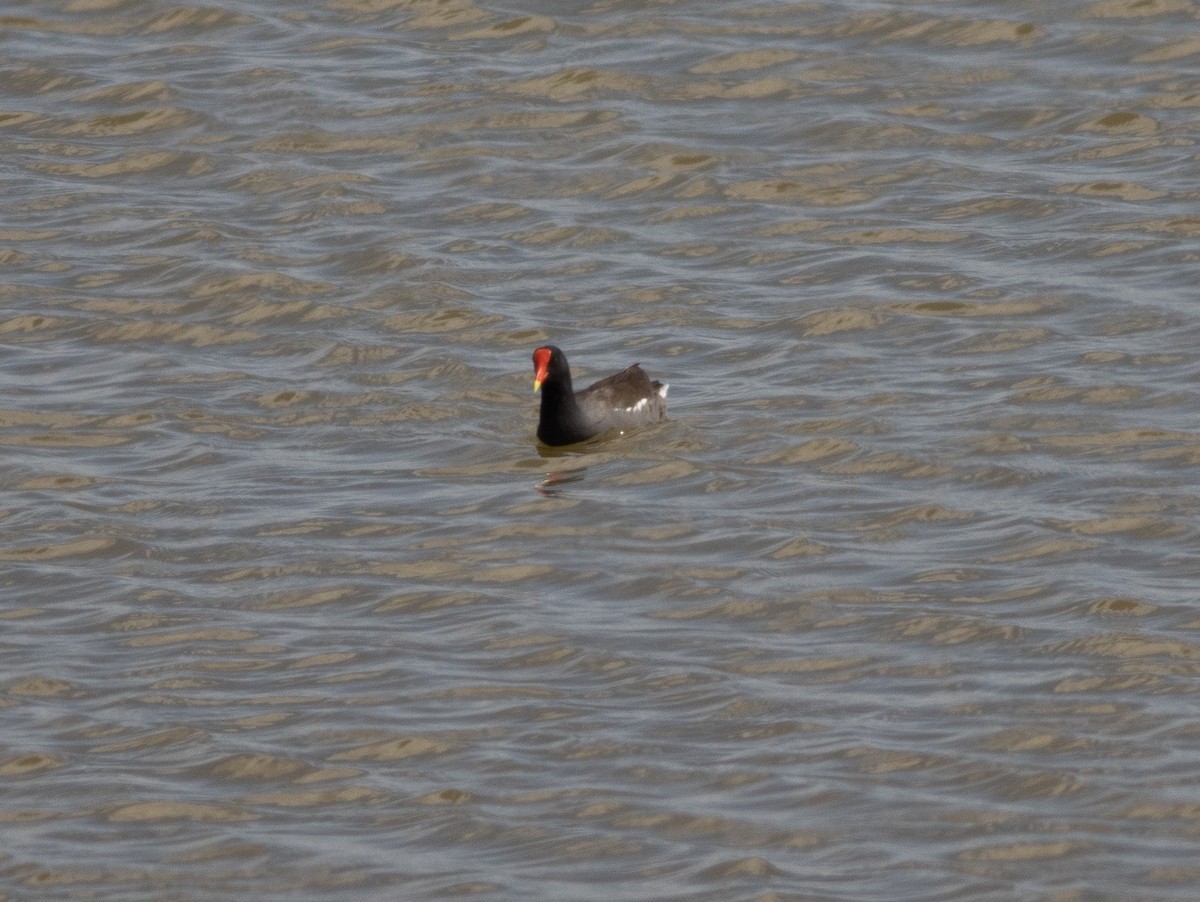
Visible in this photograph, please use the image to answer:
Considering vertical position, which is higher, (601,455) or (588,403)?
(588,403)

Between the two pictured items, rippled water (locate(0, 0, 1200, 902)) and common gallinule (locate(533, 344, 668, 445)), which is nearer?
rippled water (locate(0, 0, 1200, 902))

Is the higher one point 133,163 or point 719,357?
point 133,163

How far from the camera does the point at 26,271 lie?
56.8ft

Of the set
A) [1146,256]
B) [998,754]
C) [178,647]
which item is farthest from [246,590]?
[1146,256]

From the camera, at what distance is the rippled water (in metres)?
9.76

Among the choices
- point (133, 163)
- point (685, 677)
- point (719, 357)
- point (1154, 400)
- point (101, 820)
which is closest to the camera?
point (101, 820)

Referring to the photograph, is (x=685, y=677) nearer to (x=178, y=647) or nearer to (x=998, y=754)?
(x=998, y=754)

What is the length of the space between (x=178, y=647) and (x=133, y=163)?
28.0 feet

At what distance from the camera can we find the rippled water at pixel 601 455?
384 inches

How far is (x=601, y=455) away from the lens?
1494cm

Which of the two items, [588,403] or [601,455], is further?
[588,403]

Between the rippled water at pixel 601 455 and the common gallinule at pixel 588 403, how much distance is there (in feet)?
0.63

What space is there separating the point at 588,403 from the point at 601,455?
0.36m

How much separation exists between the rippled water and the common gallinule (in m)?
0.19
